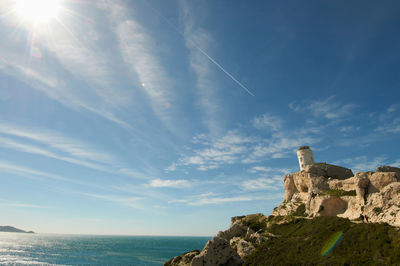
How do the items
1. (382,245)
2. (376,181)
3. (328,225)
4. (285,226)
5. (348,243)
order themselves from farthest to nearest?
(285,226)
(376,181)
(328,225)
(348,243)
(382,245)

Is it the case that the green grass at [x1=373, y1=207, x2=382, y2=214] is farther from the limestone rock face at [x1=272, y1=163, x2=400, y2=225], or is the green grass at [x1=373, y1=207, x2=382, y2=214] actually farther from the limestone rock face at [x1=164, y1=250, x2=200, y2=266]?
the limestone rock face at [x1=164, y1=250, x2=200, y2=266]

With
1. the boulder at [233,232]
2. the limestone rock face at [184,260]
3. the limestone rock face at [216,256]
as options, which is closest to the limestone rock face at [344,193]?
the boulder at [233,232]

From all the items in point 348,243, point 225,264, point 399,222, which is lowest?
point 225,264

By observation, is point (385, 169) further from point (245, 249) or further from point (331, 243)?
point (245, 249)

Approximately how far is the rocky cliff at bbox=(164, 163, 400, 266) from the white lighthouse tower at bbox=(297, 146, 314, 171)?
5766 mm

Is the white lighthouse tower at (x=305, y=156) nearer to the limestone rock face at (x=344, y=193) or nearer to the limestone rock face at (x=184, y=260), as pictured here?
the limestone rock face at (x=344, y=193)

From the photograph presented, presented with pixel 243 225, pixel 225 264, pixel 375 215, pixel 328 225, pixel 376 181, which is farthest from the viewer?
pixel 243 225

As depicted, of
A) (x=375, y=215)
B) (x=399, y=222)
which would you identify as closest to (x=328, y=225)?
(x=375, y=215)

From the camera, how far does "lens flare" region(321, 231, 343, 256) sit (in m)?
34.9

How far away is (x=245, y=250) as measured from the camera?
4578 cm

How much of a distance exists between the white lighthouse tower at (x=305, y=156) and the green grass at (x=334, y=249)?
3067cm

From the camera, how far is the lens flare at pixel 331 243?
34.9 metres

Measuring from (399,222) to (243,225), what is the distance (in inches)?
1477

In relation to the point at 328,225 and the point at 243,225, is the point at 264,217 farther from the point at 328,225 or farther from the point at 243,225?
the point at 328,225
